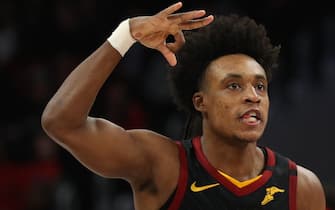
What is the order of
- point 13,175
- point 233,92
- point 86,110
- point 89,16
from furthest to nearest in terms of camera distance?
point 89,16
point 13,175
point 233,92
point 86,110

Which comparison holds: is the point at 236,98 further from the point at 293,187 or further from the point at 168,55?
the point at 293,187

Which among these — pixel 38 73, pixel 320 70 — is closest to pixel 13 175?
pixel 38 73

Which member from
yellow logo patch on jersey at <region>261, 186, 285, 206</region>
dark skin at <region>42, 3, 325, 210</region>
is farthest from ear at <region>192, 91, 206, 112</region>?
yellow logo patch on jersey at <region>261, 186, 285, 206</region>

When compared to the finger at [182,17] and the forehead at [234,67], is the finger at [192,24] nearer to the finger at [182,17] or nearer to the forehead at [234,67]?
the finger at [182,17]

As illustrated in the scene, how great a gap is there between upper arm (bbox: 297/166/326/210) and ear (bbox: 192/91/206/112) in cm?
55

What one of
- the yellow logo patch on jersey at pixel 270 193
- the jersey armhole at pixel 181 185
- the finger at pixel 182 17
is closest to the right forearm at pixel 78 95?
the finger at pixel 182 17

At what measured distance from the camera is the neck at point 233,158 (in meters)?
3.94

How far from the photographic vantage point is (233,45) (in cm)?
398

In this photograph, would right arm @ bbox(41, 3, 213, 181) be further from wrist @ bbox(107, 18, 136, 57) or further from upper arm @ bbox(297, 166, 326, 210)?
upper arm @ bbox(297, 166, 326, 210)

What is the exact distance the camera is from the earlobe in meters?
4.00

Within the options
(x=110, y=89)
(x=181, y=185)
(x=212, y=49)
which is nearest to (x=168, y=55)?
(x=212, y=49)

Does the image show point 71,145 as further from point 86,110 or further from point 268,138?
point 268,138

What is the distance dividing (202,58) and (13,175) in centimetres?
398

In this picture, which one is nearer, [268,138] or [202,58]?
[202,58]
